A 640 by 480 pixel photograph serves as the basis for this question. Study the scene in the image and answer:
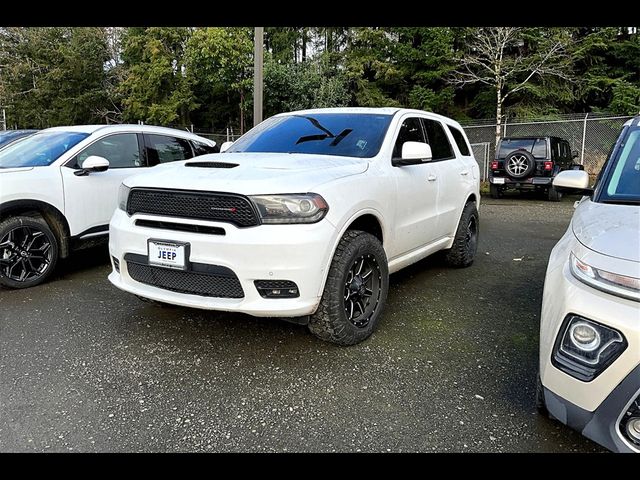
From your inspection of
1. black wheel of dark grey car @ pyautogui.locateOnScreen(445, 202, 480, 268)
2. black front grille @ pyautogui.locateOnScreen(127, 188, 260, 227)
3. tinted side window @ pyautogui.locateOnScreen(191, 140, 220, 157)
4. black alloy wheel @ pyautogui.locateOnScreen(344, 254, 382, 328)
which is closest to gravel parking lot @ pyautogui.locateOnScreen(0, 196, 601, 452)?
black alloy wheel @ pyautogui.locateOnScreen(344, 254, 382, 328)

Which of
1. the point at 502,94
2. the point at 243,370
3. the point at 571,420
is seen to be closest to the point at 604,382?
the point at 571,420

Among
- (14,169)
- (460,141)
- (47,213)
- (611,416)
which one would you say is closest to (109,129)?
(14,169)

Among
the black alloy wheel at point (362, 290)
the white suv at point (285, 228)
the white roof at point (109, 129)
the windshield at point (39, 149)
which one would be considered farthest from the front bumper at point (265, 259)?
the white roof at point (109, 129)

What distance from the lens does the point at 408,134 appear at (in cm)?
426

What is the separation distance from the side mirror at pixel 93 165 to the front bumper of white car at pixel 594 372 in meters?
4.50

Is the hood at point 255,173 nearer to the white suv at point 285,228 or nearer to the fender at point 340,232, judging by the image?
the white suv at point 285,228

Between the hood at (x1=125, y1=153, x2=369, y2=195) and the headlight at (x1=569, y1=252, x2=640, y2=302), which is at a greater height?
the hood at (x1=125, y1=153, x2=369, y2=195)

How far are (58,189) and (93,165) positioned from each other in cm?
42

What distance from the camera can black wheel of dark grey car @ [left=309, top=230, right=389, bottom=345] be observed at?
3029 mm

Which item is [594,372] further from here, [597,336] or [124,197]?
[124,197]

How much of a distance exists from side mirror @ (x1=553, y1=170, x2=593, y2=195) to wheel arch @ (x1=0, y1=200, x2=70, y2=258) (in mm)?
4562

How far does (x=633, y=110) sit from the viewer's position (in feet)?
60.2

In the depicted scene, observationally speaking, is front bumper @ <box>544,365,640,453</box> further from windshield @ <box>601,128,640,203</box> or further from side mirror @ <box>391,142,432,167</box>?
side mirror @ <box>391,142,432,167</box>

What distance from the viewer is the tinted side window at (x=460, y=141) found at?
17.9ft
